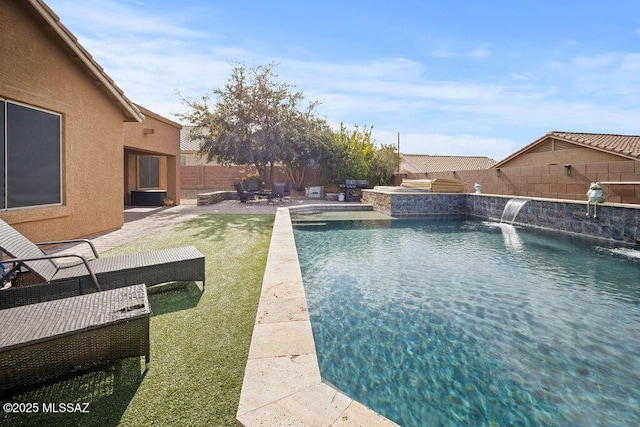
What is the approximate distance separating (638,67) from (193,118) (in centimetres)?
2087

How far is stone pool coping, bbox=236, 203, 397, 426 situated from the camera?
1723 millimetres

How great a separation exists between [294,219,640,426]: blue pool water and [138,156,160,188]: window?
549 inches

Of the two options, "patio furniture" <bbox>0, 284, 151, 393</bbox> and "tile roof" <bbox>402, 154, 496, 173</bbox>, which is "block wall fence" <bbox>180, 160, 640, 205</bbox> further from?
"tile roof" <bbox>402, 154, 496, 173</bbox>

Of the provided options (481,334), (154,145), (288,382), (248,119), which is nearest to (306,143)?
(248,119)

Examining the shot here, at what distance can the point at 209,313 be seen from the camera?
3.34 meters

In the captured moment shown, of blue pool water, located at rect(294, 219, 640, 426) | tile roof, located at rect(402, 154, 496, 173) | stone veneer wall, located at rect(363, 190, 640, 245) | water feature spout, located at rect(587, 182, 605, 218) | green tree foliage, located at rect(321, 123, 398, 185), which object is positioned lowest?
blue pool water, located at rect(294, 219, 640, 426)

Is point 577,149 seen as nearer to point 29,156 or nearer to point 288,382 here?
point 288,382

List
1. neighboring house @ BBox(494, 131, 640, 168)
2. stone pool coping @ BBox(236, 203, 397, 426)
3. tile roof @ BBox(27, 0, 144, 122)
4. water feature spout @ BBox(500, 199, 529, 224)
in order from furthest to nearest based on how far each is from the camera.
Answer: neighboring house @ BBox(494, 131, 640, 168), water feature spout @ BBox(500, 199, 529, 224), tile roof @ BBox(27, 0, 144, 122), stone pool coping @ BBox(236, 203, 397, 426)

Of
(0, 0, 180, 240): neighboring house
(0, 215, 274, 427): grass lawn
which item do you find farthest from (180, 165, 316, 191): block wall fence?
(0, 215, 274, 427): grass lawn

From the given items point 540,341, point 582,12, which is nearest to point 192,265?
point 540,341

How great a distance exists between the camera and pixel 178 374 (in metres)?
2.31

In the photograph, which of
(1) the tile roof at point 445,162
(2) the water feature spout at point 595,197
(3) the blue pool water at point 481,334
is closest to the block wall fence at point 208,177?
(3) the blue pool water at point 481,334

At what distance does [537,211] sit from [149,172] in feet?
57.3

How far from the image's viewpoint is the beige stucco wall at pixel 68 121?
19.1ft
